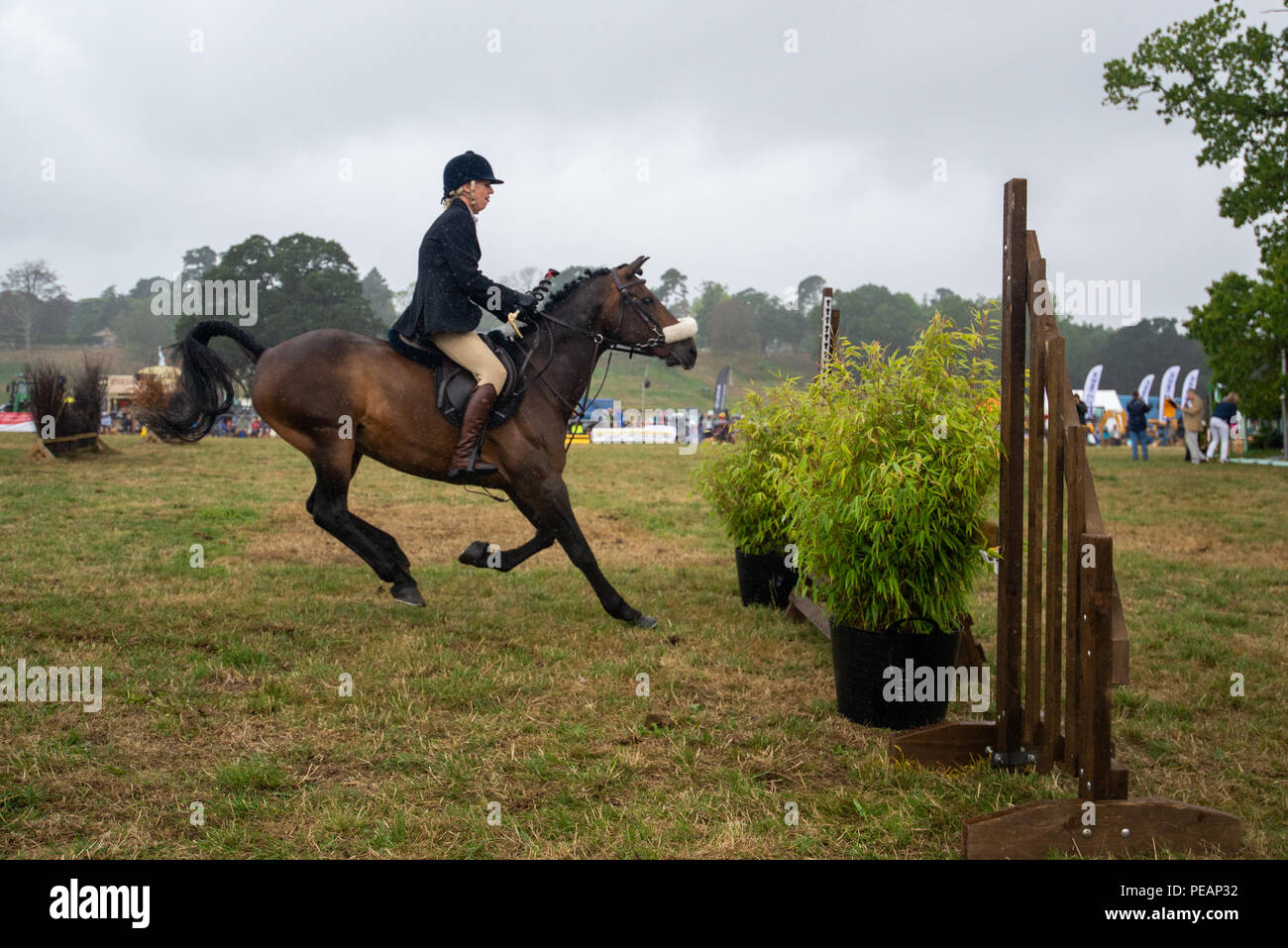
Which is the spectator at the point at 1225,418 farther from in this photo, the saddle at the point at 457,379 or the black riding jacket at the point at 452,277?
the black riding jacket at the point at 452,277

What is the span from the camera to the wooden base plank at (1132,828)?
2.93 m

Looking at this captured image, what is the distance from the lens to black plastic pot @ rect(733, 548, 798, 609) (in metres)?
6.49

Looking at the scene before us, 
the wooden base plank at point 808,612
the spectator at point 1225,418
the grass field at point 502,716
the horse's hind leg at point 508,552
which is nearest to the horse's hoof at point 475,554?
the horse's hind leg at point 508,552

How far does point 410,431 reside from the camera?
→ 5973 mm

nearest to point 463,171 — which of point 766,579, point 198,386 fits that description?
point 198,386

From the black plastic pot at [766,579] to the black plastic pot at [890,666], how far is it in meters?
2.12

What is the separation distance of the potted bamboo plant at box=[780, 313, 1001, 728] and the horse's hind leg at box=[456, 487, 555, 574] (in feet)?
8.05

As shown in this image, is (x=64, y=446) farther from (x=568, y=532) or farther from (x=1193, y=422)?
(x=1193, y=422)

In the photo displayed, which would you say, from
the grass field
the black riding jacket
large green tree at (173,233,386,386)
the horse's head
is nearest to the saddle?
the black riding jacket

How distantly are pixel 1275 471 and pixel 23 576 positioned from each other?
76.3 ft

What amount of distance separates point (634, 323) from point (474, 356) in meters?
1.26

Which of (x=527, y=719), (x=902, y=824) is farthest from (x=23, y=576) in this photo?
(x=902, y=824)

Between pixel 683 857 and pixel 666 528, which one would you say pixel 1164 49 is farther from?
pixel 683 857

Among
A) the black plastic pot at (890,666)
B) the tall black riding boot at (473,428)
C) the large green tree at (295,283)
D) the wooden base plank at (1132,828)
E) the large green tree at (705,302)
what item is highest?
the large green tree at (705,302)
